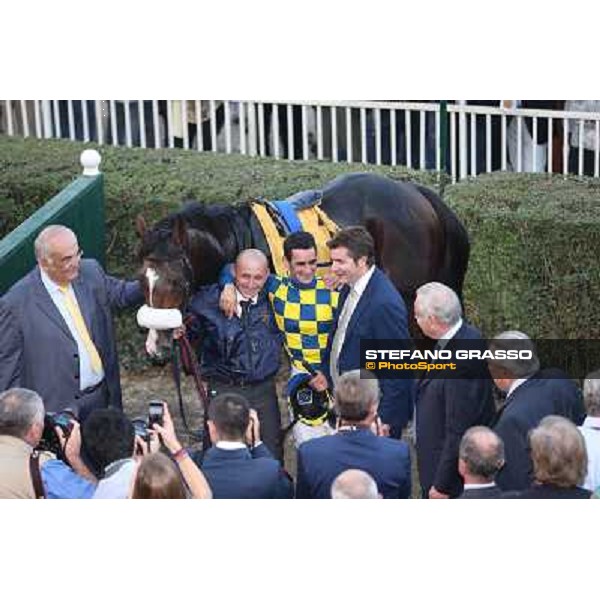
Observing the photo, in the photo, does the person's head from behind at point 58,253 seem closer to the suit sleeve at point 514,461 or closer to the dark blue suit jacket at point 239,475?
the dark blue suit jacket at point 239,475

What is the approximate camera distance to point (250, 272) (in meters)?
6.98

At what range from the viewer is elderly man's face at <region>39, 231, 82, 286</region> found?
22.6 ft

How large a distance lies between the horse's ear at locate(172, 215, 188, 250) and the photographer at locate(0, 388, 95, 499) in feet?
3.64

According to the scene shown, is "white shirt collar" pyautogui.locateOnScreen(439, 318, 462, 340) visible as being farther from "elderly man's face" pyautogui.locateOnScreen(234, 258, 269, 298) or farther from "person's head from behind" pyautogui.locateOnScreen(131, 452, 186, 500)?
"person's head from behind" pyautogui.locateOnScreen(131, 452, 186, 500)

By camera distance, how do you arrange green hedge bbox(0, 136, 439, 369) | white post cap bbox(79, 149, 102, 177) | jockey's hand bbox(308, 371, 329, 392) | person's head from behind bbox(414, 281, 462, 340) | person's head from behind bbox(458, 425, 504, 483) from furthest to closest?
green hedge bbox(0, 136, 439, 369) < white post cap bbox(79, 149, 102, 177) < jockey's hand bbox(308, 371, 329, 392) < person's head from behind bbox(414, 281, 462, 340) < person's head from behind bbox(458, 425, 504, 483)

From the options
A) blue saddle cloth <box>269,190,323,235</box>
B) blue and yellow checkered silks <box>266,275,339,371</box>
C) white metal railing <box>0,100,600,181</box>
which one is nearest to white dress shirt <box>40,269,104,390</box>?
blue and yellow checkered silks <box>266,275,339,371</box>

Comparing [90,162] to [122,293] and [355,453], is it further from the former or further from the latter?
[355,453]

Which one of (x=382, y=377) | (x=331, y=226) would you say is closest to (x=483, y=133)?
(x=331, y=226)

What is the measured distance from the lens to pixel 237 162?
9000mm

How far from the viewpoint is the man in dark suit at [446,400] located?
21.4 feet

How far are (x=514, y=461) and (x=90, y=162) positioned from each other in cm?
269

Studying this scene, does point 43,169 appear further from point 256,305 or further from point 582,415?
point 582,415

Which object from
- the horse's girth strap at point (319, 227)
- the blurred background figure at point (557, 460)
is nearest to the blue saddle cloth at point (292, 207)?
the horse's girth strap at point (319, 227)

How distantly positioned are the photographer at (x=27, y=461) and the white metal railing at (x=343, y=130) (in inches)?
136
